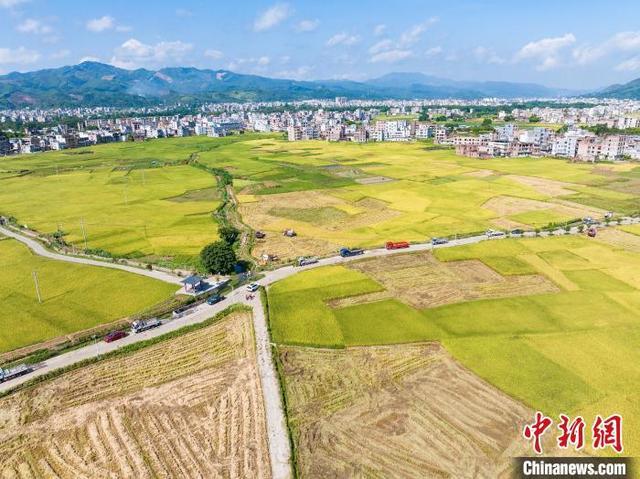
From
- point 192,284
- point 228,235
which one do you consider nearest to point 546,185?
point 228,235

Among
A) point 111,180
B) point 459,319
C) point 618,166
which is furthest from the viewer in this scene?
point 618,166

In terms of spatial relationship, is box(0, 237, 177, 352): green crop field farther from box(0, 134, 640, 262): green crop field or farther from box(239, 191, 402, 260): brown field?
box(239, 191, 402, 260): brown field

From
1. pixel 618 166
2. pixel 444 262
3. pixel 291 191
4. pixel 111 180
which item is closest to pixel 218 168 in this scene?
pixel 111 180

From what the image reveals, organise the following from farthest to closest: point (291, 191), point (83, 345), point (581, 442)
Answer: point (291, 191)
point (83, 345)
point (581, 442)

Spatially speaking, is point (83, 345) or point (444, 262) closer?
point (83, 345)

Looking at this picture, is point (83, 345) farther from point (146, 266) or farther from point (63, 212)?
point (63, 212)

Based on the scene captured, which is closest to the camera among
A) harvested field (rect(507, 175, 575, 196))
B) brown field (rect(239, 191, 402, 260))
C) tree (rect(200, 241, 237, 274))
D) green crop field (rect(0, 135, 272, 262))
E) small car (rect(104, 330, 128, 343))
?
small car (rect(104, 330, 128, 343))

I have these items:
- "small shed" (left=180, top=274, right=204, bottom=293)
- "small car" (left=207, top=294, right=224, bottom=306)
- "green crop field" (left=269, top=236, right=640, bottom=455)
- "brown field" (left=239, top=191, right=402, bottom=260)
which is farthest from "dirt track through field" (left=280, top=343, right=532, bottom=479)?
"brown field" (left=239, top=191, right=402, bottom=260)
